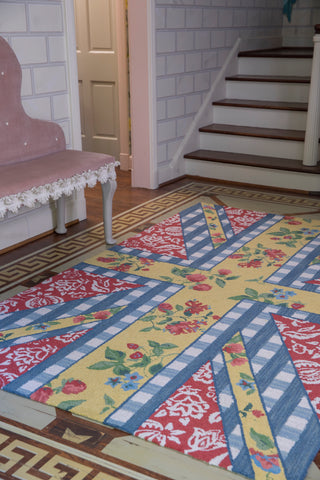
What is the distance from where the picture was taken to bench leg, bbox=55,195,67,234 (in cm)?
356

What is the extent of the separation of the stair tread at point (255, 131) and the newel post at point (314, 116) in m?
0.17

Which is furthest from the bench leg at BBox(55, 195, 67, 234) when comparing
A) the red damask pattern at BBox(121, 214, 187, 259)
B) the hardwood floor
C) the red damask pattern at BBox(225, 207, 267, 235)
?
the red damask pattern at BBox(225, 207, 267, 235)

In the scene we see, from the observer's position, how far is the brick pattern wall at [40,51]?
314 centimetres

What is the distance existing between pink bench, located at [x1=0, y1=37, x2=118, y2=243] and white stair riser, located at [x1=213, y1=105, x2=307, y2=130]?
6.96 feet

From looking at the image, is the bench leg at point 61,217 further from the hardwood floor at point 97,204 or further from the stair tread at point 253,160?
the stair tread at point 253,160

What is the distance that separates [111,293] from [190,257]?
0.62 meters

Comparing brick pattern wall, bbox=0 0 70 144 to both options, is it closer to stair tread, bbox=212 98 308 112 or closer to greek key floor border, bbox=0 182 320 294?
greek key floor border, bbox=0 182 320 294

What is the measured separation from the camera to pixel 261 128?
500 centimetres

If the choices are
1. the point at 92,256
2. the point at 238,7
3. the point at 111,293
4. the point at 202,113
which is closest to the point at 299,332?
the point at 111,293

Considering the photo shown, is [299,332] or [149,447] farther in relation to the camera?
[299,332]

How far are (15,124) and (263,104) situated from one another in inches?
99.1

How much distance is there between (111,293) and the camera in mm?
2793

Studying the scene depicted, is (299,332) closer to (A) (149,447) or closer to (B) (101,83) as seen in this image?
(A) (149,447)

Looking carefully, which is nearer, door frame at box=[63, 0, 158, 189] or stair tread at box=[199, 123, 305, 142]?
door frame at box=[63, 0, 158, 189]
